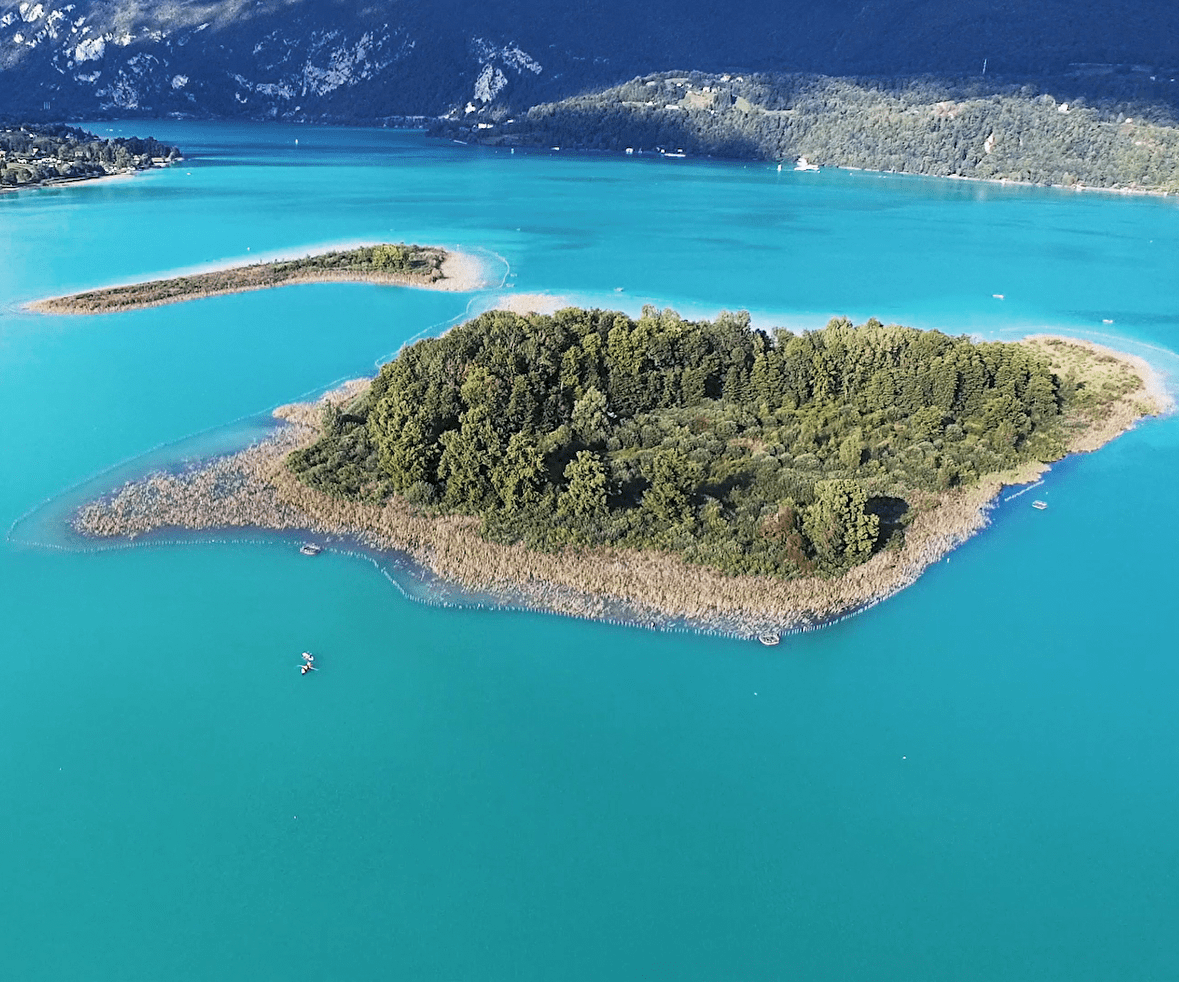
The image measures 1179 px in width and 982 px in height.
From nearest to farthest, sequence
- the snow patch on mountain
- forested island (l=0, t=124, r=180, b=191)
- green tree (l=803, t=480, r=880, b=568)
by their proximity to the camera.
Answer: green tree (l=803, t=480, r=880, b=568) → forested island (l=0, t=124, r=180, b=191) → the snow patch on mountain

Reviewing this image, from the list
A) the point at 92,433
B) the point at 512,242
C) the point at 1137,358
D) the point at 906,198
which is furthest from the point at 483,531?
the point at 906,198

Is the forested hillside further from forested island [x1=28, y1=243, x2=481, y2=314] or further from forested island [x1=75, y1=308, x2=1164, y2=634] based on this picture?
forested island [x1=28, y1=243, x2=481, y2=314]

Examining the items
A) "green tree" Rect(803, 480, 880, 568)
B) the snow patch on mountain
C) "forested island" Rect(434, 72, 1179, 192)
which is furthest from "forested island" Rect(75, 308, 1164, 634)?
the snow patch on mountain

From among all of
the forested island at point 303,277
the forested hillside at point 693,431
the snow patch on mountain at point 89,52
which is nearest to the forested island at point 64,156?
the forested island at point 303,277

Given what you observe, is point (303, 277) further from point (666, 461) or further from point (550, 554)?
point (550, 554)

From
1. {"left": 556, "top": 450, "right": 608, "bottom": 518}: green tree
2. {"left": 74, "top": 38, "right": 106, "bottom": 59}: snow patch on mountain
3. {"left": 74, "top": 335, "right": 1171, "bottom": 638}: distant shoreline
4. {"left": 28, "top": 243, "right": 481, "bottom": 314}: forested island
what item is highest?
{"left": 74, "top": 38, "right": 106, "bottom": 59}: snow patch on mountain

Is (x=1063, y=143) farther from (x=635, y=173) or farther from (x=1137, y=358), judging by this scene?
(x=1137, y=358)
